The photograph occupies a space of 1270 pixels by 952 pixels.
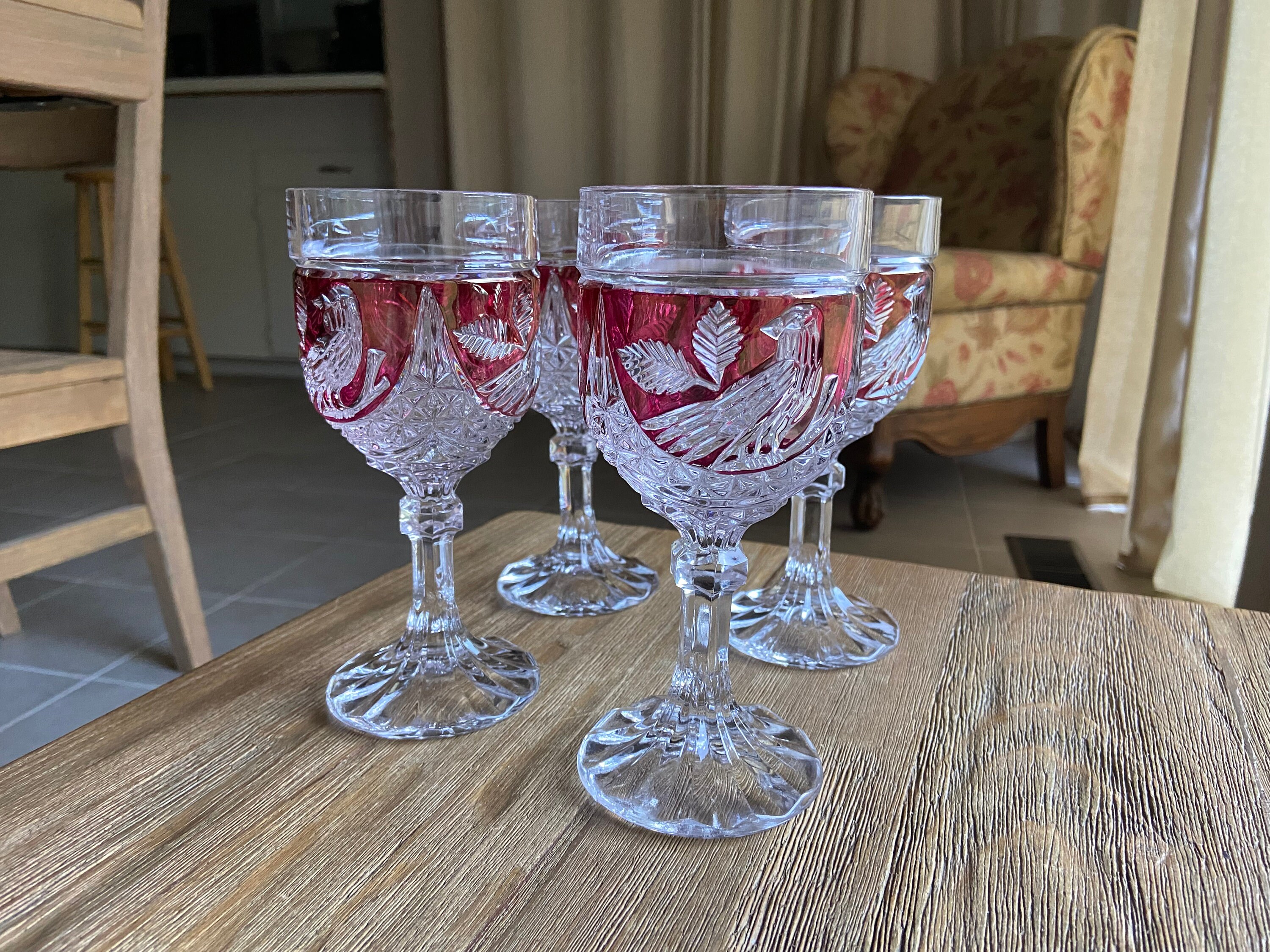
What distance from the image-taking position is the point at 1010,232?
219 cm

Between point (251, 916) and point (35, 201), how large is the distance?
4.52 meters

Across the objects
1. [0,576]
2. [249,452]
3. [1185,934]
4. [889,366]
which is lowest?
[249,452]

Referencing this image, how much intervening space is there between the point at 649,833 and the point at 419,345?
214 mm

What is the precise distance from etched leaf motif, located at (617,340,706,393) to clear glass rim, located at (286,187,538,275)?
0.32 feet

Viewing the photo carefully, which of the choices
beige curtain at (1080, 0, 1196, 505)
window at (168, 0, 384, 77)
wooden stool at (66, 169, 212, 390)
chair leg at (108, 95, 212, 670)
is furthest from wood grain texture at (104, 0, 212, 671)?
window at (168, 0, 384, 77)

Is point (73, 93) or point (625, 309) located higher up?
point (73, 93)

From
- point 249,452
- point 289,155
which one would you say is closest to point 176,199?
point 289,155

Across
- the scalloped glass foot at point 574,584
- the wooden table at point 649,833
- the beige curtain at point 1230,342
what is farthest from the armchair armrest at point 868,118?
the wooden table at point 649,833

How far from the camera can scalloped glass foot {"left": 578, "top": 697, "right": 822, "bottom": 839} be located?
1.13 feet

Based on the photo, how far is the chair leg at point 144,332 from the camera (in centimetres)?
99

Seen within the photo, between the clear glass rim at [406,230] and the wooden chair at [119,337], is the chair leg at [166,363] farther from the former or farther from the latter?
the clear glass rim at [406,230]

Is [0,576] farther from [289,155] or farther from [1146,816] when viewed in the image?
[289,155]

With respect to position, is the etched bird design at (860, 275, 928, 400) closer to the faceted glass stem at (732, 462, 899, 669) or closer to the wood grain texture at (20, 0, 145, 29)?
the faceted glass stem at (732, 462, 899, 669)

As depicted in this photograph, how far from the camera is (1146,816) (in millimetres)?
353
